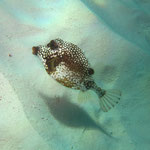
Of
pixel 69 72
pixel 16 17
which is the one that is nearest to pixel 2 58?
pixel 16 17

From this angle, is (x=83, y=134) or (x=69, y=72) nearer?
(x=69, y=72)

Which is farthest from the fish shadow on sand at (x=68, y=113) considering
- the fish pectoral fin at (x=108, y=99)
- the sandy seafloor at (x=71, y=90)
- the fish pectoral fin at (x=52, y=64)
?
the fish pectoral fin at (x=52, y=64)

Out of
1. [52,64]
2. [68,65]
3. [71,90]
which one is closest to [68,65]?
[68,65]

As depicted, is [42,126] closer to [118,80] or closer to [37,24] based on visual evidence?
[118,80]

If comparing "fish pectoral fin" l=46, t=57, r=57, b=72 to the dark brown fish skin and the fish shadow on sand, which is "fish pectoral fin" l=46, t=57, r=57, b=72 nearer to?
the dark brown fish skin

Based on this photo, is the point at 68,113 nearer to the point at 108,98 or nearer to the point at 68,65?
the point at 108,98

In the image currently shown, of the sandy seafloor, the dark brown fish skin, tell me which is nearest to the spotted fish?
the dark brown fish skin
